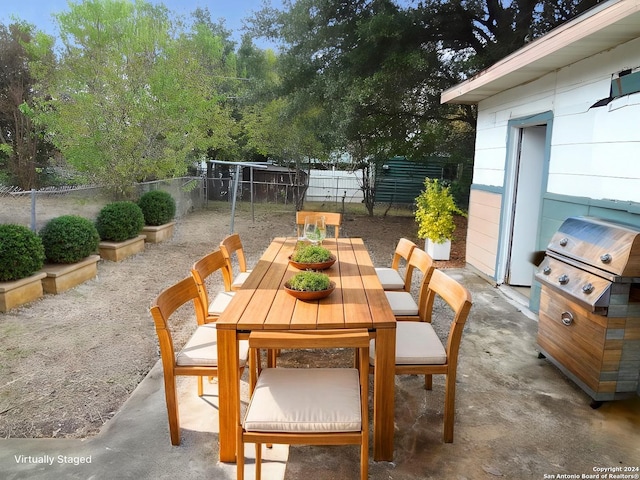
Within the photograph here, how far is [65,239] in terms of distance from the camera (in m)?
4.72

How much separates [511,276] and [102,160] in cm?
604

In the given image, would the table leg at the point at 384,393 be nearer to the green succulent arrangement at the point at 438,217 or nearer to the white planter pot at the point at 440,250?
the green succulent arrangement at the point at 438,217

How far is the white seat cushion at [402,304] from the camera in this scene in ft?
8.86

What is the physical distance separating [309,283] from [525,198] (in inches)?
139

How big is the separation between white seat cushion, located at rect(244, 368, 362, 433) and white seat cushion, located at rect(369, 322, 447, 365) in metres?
0.26

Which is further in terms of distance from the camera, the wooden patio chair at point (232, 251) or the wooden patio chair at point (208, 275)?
the wooden patio chair at point (232, 251)

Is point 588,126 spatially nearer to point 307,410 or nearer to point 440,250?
point 307,410

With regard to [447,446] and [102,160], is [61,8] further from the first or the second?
[447,446]

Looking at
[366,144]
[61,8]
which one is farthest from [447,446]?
[366,144]

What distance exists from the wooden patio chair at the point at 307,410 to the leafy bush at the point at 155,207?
6.22 meters

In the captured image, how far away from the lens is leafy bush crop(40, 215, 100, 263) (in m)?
4.70

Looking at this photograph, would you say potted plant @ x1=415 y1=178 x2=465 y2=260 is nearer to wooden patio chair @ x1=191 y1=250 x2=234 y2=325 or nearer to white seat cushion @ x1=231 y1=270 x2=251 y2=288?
white seat cushion @ x1=231 y1=270 x2=251 y2=288

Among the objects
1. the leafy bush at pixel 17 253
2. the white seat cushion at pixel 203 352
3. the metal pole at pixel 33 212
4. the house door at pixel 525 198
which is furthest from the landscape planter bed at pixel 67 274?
the house door at pixel 525 198

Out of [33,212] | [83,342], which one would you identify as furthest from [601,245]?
[33,212]
